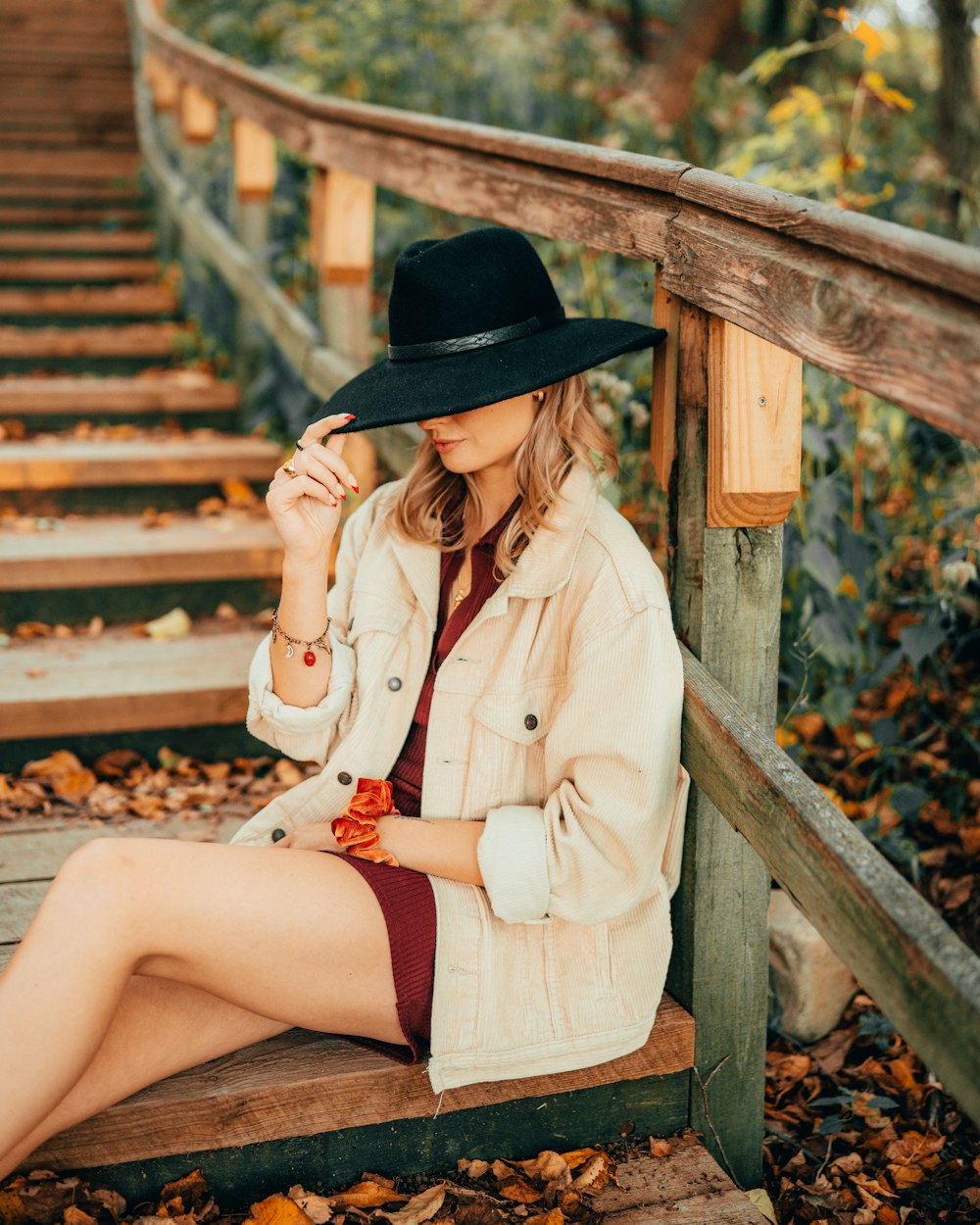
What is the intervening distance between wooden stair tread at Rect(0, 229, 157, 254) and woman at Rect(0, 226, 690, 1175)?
517cm

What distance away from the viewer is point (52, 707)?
10.1 ft

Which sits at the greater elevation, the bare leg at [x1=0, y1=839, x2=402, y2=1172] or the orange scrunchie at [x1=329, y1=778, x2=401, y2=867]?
the orange scrunchie at [x1=329, y1=778, x2=401, y2=867]

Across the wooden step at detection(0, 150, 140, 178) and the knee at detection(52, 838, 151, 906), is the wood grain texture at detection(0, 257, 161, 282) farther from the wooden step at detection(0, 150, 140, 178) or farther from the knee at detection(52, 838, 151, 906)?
the knee at detection(52, 838, 151, 906)

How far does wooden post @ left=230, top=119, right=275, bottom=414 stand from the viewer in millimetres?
4875

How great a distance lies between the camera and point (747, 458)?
1.80m

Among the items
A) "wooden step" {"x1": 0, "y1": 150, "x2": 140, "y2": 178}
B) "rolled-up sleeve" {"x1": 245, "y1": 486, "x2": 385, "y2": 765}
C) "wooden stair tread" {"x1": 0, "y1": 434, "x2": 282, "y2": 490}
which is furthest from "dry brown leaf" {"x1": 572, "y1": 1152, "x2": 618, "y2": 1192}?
"wooden step" {"x1": 0, "y1": 150, "x2": 140, "y2": 178}

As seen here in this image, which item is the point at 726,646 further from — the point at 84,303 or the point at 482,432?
the point at 84,303

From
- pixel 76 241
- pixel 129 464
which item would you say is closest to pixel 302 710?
pixel 129 464

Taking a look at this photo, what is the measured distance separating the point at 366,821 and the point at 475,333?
30.2 inches

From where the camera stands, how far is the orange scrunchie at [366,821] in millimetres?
1939

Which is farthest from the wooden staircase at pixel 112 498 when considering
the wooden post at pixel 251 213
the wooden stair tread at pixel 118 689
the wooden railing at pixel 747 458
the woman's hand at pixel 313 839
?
the woman's hand at pixel 313 839

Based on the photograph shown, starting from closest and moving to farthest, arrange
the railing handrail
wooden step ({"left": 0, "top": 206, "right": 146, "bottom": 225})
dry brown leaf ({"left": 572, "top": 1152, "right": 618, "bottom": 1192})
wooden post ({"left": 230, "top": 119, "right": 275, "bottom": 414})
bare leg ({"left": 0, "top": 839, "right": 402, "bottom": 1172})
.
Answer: the railing handrail, bare leg ({"left": 0, "top": 839, "right": 402, "bottom": 1172}), dry brown leaf ({"left": 572, "top": 1152, "right": 618, "bottom": 1192}), wooden post ({"left": 230, "top": 119, "right": 275, "bottom": 414}), wooden step ({"left": 0, "top": 206, "right": 146, "bottom": 225})

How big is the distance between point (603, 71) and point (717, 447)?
761 centimetres

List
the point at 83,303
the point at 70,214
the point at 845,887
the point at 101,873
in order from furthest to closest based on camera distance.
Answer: the point at 70,214 → the point at 83,303 → the point at 101,873 → the point at 845,887
